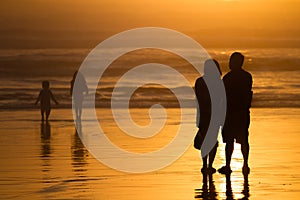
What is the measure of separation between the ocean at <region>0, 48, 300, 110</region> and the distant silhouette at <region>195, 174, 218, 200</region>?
757 inches

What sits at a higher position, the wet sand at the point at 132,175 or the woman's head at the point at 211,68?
the woman's head at the point at 211,68

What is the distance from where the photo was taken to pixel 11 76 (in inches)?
2319

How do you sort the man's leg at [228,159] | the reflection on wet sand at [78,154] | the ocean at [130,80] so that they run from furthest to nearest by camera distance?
the ocean at [130,80] → the reflection on wet sand at [78,154] → the man's leg at [228,159]

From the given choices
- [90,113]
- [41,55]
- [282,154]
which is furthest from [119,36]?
[282,154]

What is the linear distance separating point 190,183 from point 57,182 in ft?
6.12

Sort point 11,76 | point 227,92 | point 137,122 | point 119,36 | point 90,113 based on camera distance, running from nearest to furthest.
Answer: point 227,92 → point 137,122 → point 90,113 → point 11,76 → point 119,36

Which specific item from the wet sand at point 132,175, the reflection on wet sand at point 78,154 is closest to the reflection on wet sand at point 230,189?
the wet sand at point 132,175

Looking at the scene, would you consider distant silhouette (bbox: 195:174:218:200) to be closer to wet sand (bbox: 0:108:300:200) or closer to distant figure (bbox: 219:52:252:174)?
wet sand (bbox: 0:108:300:200)

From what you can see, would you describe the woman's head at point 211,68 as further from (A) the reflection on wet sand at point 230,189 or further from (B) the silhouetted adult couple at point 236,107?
(A) the reflection on wet sand at point 230,189

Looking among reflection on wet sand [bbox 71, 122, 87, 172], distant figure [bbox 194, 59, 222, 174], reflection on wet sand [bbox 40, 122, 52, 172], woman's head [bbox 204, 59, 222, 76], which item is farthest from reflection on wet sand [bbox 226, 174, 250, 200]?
reflection on wet sand [bbox 40, 122, 52, 172]

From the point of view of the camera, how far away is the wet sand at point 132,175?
11.7 metres

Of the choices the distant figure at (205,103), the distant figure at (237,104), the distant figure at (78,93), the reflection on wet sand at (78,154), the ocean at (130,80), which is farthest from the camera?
the ocean at (130,80)

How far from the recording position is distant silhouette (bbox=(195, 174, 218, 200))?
1145cm

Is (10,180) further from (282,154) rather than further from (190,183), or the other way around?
(282,154)
